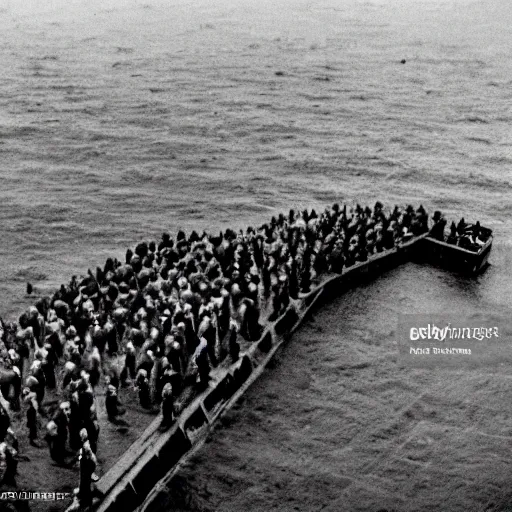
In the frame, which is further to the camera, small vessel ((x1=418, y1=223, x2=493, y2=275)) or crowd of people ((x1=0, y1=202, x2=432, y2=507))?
small vessel ((x1=418, y1=223, x2=493, y2=275))

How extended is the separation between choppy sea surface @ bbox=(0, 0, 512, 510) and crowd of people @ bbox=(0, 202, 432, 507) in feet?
8.13

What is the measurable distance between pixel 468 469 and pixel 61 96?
48.6m

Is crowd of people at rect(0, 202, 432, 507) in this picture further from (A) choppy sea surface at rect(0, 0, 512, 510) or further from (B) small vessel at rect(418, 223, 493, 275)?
(A) choppy sea surface at rect(0, 0, 512, 510)

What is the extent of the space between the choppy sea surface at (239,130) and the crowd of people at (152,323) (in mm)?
2479

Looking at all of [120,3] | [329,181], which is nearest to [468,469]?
[329,181]

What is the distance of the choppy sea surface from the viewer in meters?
32.9

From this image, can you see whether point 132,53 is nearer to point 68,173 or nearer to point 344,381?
→ point 68,173

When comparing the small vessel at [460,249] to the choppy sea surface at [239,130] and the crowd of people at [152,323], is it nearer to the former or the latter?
the choppy sea surface at [239,130]

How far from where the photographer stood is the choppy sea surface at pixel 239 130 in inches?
1297

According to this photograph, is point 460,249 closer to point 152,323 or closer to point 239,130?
point 152,323

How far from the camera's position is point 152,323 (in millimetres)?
20766

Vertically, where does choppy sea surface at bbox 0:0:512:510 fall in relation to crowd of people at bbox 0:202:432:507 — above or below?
above

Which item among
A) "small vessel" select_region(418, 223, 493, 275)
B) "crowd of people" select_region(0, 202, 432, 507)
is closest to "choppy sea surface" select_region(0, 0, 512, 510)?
"small vessel" select_region(418, 223, 493, 275)

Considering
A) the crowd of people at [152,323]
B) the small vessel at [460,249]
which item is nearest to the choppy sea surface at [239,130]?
the small vessel at [460,249]
